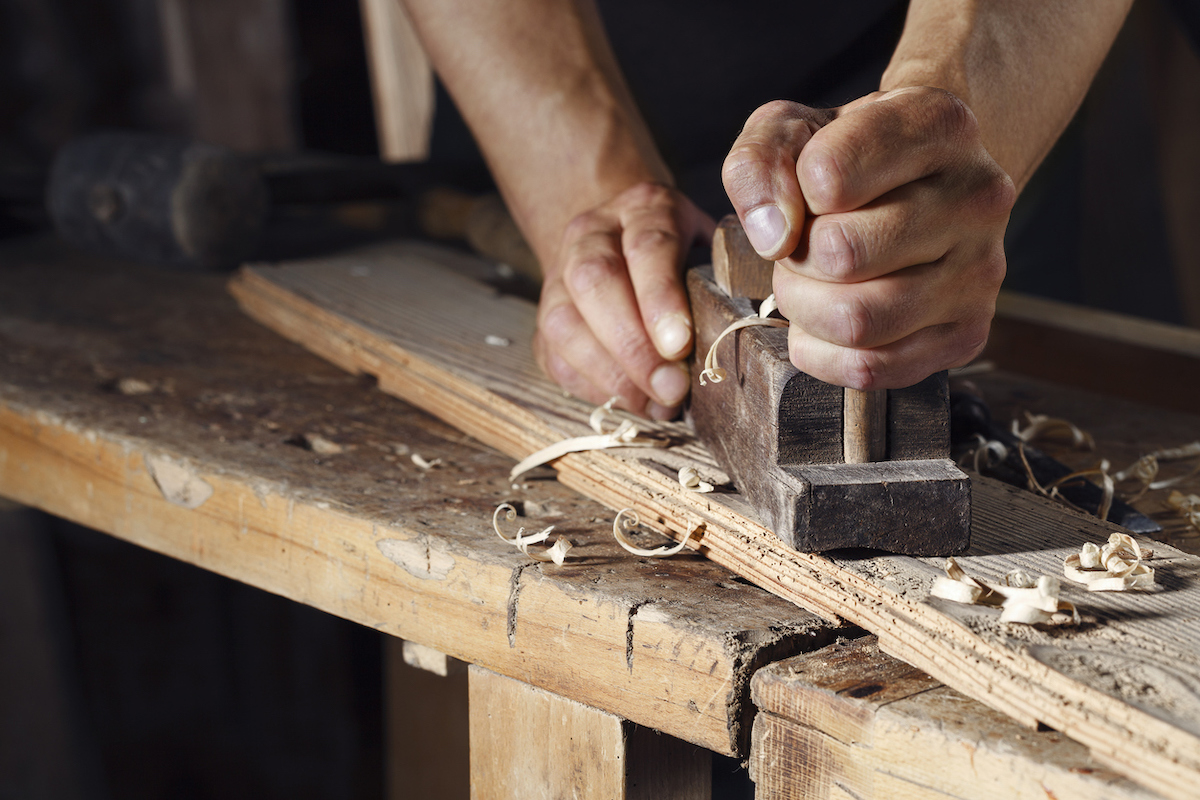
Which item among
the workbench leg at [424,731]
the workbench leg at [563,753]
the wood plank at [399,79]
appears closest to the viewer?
the workbench leg at [563,753]

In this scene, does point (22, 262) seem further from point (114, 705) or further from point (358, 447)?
point (358, 447)

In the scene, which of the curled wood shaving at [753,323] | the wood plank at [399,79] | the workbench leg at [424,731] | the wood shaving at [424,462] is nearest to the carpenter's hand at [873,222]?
the curled wood shaving at [753,323]

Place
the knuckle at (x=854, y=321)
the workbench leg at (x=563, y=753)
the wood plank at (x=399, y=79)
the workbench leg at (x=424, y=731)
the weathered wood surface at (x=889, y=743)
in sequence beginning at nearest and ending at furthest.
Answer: the weathered wood surface at (x=889, y=743)
the knuckle at (x=854, y=321)
the workbench leg at (x=563, y=753)
the workbench leg at (x=424, y=731)
the wood plank at (x=399, y=79)

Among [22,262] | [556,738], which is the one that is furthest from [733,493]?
[22,262]

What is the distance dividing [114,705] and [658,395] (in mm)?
1731


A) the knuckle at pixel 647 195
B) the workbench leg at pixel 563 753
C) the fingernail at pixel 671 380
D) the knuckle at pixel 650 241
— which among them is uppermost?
the knuckle at pixel 647 195

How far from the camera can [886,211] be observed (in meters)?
0.63

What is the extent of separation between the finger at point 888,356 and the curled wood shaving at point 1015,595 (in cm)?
13

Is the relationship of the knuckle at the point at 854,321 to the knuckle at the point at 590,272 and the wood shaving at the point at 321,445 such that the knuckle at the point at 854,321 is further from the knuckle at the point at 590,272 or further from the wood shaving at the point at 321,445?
the wood shaving at the point at 321,445

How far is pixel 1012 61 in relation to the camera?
0.87m

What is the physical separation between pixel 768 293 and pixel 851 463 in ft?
0.63

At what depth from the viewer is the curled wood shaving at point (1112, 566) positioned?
68 centimetres

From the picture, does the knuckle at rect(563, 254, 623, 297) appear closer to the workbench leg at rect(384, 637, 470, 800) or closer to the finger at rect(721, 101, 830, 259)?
the finger at rect(721, 101, 830, 259)

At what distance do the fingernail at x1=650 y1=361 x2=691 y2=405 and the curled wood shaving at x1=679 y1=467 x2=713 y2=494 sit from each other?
0.46 ft
